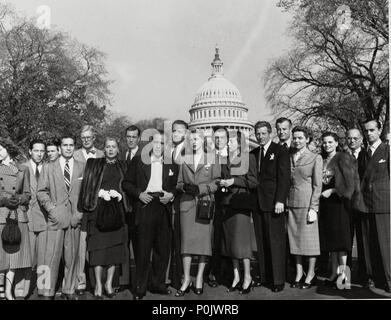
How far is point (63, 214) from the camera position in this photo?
18.3ft

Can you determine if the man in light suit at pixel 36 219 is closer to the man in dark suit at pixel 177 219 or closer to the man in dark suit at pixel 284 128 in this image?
the man in dark suit at pixel 177 219

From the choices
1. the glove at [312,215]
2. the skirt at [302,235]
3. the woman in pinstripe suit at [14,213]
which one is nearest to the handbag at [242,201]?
the skirt at [302,235]

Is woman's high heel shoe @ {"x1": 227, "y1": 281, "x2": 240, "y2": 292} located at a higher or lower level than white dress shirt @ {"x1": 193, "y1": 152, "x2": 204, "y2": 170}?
lower

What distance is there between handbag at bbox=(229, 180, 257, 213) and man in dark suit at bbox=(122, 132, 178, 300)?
0.74 meters

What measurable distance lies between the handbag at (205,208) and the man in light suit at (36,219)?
184 cm

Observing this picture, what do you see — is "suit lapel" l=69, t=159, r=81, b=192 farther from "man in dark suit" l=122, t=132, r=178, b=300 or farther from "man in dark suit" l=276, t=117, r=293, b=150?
"man in dark suit" l=276, t=117, r=293, b=150

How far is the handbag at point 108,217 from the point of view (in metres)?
5.46

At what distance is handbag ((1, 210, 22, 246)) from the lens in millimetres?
5308

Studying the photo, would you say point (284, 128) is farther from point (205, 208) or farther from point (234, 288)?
point (234, 288)

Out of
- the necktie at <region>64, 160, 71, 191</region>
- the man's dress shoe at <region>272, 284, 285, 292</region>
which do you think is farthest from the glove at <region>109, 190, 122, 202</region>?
the man's dress shoe at <region>272, 284, 285, 292</region>

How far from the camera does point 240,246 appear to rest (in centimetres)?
568
